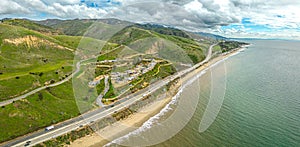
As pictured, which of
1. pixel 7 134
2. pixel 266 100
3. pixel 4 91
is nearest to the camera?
pixel 7 134

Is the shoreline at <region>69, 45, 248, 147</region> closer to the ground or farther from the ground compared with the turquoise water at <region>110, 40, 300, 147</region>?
closer to the ground

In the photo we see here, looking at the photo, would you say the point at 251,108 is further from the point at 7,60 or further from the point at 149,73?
the point at 7,60

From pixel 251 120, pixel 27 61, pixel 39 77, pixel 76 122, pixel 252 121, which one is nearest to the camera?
pixel 76 122

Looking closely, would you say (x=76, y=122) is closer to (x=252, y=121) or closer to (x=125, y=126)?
(x=125, y=126)

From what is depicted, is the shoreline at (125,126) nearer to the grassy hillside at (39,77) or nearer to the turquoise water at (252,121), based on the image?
the grassy hillside at (39,77)

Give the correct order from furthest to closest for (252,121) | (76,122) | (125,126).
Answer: (252,121)
(125,126)
(76,122)

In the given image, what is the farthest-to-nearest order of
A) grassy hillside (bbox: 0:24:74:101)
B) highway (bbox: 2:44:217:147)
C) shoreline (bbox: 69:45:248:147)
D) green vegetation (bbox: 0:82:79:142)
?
grassy hillside (bbox: 0:24:74:101) → shoreline (bbox: 69:45:248:147) → green vegetation (bbox: 0:82:79:142) → highway (bbox: 2:44:217:147)

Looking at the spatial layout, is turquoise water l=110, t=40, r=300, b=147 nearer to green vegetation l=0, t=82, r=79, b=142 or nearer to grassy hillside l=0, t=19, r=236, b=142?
grassy hillside l=0, t=19, r=236, b=142

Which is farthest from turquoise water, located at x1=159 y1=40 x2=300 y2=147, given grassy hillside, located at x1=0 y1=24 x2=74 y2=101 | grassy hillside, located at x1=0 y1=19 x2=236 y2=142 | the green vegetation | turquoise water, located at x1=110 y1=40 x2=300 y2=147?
grassy hillside, located at x1=0 y1=24 x2=74 y2=101

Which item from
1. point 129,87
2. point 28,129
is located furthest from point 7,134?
point 129,87

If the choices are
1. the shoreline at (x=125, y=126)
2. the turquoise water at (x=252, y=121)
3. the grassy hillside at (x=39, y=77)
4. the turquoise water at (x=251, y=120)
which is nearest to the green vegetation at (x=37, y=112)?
the grassy hillside at (x=39, y=77)

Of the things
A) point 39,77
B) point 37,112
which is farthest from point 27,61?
point 37,112
